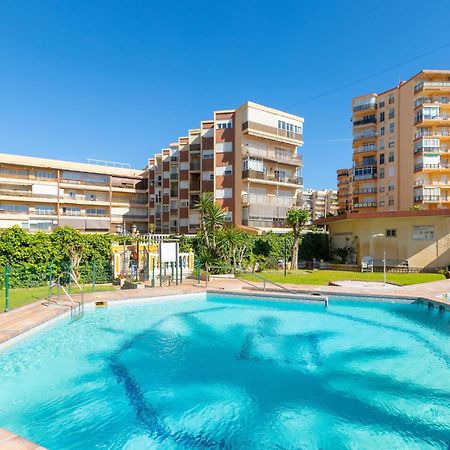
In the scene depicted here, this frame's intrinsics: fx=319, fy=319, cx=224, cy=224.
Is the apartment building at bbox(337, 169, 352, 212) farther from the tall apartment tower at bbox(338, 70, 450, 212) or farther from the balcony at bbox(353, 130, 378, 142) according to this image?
the tall apartment tower at bbox(338, 70, 450, 212)

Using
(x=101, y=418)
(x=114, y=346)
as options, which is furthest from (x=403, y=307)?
(x=101, y=418)

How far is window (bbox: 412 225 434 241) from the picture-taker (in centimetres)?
2720

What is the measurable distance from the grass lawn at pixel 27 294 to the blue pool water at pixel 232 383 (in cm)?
309

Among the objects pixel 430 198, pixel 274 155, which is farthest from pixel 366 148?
pixel 274 155

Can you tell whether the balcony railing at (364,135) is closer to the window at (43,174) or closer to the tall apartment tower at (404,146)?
the tall apartment tower at (404,146)

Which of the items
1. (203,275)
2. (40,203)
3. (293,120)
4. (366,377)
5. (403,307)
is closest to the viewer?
(366,377)

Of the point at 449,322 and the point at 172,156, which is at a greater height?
the point at 172,156

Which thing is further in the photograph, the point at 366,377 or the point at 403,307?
the point at 403,307

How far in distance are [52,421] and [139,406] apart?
1.80 metres

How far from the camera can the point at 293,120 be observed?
42500mm

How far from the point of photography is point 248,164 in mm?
37719

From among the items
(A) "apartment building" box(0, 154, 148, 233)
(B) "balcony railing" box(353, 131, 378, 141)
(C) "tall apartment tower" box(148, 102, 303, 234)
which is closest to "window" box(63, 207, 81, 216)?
(A) "apartment building" box(0, 154, 148, 233)

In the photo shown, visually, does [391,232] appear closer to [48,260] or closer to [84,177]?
[48,260]

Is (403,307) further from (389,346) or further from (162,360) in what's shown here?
(162,360)
